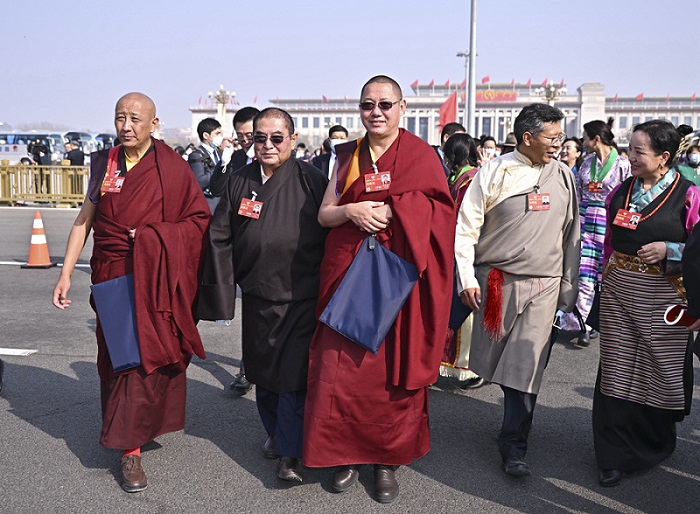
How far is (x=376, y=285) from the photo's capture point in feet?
10.2

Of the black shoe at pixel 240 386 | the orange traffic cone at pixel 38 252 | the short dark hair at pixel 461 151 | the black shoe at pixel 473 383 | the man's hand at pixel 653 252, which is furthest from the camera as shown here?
the orange traffic cone at pixel 38 252

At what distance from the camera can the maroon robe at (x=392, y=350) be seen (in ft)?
10.3

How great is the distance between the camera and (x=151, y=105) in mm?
3559

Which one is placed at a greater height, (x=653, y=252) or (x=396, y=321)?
(x=653, y=252)

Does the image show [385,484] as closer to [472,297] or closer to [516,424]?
[516,424]

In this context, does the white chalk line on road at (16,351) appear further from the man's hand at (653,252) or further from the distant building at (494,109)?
the distant building at (494,109)

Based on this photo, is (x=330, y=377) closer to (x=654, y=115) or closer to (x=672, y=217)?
(x=672, y=217)

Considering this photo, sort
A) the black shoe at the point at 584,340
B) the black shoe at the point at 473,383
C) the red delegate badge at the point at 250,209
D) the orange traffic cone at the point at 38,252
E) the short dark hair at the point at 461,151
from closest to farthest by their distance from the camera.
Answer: the red delegate badge at the point at 250,209 → the black shoe at the point at 473,383 → the short dark hair at the point at 461,151 → the black shoe at the point at 584,340 → the orange traffic cone at the point at 38,252

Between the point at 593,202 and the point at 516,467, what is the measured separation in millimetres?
3431

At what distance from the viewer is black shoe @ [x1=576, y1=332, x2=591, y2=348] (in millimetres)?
6012

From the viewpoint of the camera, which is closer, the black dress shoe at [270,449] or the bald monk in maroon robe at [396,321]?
the bald monk in maroon robe at [396,321]

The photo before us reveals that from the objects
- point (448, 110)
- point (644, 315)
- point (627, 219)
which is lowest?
point (644, 315)

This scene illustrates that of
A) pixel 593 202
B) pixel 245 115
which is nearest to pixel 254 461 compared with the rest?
pixel 245 115

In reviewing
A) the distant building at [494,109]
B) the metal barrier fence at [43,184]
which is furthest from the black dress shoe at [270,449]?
the distant building at [494,109]
